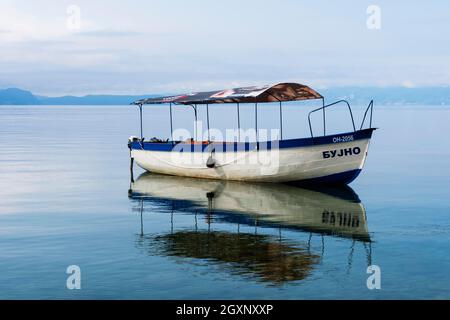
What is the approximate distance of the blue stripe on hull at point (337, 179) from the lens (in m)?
29.6

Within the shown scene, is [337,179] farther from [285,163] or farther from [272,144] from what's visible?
[272,144]

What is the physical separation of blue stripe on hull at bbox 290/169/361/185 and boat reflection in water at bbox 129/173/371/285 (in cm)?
40

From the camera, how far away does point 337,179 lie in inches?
1176

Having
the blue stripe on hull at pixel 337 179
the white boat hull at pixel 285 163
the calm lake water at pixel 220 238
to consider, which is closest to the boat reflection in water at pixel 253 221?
the calm lake water at pixel 220 238

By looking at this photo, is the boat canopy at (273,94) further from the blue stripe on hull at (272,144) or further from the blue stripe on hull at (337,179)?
the blue stripe on hull at (337,179)

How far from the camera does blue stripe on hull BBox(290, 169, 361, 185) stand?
97.1ft

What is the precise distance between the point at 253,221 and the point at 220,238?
297cm

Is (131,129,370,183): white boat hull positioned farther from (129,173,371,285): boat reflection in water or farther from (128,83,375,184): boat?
(129,173,371,285): boat reflection in water

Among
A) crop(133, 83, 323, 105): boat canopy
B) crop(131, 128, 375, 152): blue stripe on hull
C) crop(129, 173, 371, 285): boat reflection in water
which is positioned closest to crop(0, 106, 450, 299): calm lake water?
crop(129, 173, 371, 285): boat reflection in water

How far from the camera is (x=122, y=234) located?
20.1 m

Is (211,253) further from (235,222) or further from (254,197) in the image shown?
(254,197)

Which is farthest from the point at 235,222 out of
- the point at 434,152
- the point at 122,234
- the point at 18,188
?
the point at 434,152

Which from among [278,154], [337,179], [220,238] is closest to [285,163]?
[278,154]

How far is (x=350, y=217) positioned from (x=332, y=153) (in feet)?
20.8
